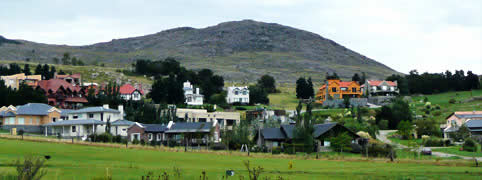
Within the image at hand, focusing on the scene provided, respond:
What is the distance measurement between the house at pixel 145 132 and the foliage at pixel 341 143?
21985 millimetres

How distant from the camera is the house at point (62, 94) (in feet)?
320

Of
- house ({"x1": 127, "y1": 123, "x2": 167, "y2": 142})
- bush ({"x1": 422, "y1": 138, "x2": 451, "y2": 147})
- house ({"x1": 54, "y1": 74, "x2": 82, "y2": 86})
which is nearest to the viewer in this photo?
bush ({"x1": 422, "y1": 138, "x2": 451, "y2": 147})

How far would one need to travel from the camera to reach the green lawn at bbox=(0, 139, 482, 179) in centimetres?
3102

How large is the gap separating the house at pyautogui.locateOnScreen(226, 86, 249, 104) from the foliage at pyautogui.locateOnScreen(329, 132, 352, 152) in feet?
203

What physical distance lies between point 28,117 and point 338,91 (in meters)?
75.0

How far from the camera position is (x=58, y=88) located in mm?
98562

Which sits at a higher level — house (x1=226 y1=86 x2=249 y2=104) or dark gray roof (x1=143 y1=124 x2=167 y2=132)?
house (x1=226 y1=86 x2=249 y2=104)

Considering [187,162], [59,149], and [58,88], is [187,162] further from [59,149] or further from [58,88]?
[58,88]

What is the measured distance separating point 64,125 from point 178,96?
126 ft

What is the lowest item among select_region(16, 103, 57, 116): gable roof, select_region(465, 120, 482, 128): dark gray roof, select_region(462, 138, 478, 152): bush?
select_region(462, 138, 478, 152): bush

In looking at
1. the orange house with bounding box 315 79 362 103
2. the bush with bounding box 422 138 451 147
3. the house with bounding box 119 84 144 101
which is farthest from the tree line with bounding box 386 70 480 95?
the bush with bounding box 422 138 451 147

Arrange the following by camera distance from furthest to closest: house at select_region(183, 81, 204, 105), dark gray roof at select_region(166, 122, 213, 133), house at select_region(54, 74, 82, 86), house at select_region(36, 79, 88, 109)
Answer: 1. house at select_region(54, 74, 82, 86)
2. house at select_region(183, 81, 204, 105)
3. house at select_region(36, 79, 88, 109)
4. dark gray roof at select_region(166, 122, 213, 133)

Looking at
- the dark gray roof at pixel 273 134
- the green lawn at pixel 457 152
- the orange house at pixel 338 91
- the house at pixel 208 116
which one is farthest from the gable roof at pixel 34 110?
the orange house at pixel 338 91

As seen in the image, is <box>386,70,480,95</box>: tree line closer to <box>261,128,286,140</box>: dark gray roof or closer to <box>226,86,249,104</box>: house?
<box>226,86,249,104</box>: house
